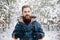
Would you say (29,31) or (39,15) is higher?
(39,15)

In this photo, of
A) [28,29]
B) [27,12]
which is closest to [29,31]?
[28,29]

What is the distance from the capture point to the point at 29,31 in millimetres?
2045

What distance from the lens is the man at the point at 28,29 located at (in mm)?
2031

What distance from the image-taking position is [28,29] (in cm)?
205

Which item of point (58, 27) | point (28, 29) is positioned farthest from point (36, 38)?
point (58, 27)

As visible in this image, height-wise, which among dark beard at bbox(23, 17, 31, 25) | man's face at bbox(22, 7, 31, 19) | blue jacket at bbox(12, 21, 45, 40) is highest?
man's face at bbox(22, 7, 31, 19)

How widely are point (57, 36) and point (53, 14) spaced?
197 millimetres

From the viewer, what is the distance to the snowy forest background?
211 centimetres

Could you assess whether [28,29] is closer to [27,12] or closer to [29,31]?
[29,31]

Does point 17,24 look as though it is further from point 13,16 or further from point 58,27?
point 58,27

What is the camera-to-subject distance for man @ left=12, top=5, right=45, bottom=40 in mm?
2031

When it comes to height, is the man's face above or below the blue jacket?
above

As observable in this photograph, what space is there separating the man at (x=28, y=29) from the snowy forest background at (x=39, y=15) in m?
0.07

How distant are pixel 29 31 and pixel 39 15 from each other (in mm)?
179
